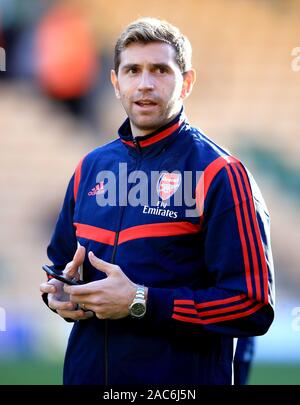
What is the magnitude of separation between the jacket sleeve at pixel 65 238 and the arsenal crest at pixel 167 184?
1.10 feet

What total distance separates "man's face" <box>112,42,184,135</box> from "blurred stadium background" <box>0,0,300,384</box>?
188 cm

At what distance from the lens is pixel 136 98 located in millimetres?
1698

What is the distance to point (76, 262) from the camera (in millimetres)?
1629

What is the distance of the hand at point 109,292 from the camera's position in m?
1.53

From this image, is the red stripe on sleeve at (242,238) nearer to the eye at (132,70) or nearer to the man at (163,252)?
the man at (163,252)

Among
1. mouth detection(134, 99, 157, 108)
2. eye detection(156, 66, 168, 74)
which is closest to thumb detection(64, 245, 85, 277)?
mouth detection(134, 99, 157, 108)

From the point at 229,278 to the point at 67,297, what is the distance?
1.42ft


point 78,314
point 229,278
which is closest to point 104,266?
point 78,314

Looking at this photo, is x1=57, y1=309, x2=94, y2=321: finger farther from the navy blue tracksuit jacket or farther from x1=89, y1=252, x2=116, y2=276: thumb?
x1=89, y1=252, x2=116, y2=276: thumb

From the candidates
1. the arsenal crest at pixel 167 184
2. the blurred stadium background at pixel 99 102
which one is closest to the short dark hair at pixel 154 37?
the arsenal crest at pixel 167 184

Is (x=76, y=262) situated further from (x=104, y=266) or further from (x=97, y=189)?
(x=97, y=189)

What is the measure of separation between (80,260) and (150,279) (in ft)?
0.57

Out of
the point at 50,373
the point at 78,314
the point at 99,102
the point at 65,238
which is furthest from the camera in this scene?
the point at 99,102

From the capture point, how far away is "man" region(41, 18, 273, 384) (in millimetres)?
1558
